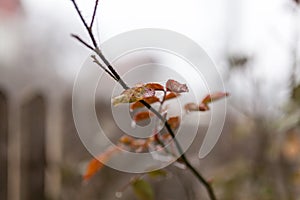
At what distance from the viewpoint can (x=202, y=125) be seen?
1027 millimetres

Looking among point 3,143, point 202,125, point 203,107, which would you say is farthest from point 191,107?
point 3,143

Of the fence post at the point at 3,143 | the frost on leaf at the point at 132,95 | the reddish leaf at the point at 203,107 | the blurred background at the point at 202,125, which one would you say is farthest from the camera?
the fence post at the point at 3,143

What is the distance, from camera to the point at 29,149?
5.23 feet

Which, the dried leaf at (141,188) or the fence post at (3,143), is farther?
the fence post at (3,143)

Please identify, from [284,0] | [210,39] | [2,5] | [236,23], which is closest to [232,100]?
[210,39]

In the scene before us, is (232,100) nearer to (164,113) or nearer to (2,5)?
(164,113)

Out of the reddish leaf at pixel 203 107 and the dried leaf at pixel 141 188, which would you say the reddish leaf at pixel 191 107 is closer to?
the reddish leaf at pixel 203 107

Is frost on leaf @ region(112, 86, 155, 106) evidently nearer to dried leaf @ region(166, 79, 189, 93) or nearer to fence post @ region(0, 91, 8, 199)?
dried leaf @ region(166, 79, 189, 93)

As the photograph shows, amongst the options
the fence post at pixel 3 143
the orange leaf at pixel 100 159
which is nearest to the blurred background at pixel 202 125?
the fence post at pixel 3 143

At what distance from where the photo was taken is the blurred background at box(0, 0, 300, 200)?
0.89 m

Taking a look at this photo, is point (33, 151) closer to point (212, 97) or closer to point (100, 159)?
point (100, 159)

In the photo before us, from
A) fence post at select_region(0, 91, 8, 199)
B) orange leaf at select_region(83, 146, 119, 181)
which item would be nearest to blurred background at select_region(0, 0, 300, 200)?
fence post at select_region(0, 91, 8, 199)

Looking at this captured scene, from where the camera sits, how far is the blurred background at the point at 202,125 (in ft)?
2.93

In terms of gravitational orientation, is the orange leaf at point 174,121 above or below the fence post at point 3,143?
above
